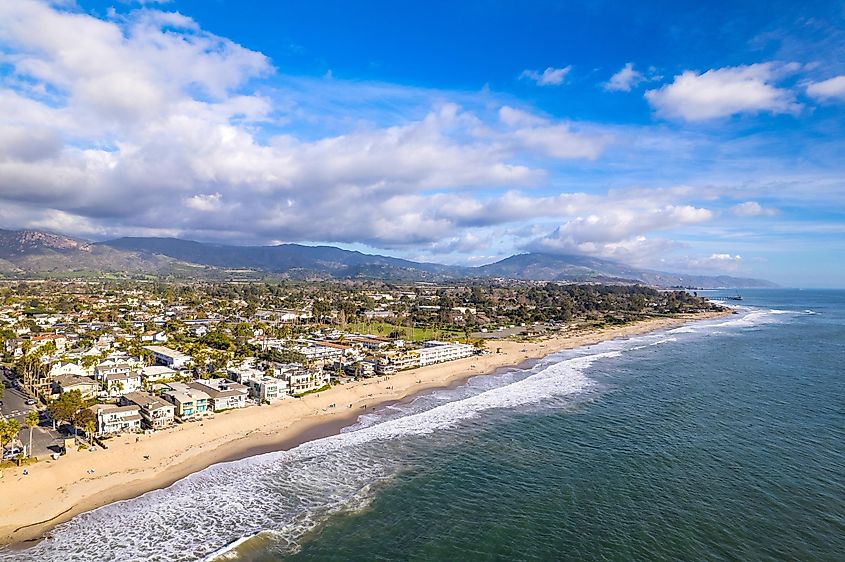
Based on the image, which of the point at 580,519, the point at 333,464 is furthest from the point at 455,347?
the point at 580,519

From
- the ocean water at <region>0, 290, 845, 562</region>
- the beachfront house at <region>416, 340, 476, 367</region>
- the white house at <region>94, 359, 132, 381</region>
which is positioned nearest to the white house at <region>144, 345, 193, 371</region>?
the white house at <region>94, 359, 132, 381</region>

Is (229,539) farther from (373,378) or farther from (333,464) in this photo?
(373,378)

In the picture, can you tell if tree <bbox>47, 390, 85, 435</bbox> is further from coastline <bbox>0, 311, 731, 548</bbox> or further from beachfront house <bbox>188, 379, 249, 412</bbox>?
beachfront house <bbox>188, 379, 249, 412</bbox>

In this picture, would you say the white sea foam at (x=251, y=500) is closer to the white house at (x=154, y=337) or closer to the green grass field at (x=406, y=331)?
the green grass field at (x=406, y=331)

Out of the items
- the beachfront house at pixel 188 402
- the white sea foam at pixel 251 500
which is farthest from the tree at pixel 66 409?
the white sea foam at pixel 251 500

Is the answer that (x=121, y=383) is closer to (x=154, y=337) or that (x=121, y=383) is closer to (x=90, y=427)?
(x=90, y=427)

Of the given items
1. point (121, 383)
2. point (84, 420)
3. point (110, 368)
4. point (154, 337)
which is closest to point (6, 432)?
point (84, 420)
